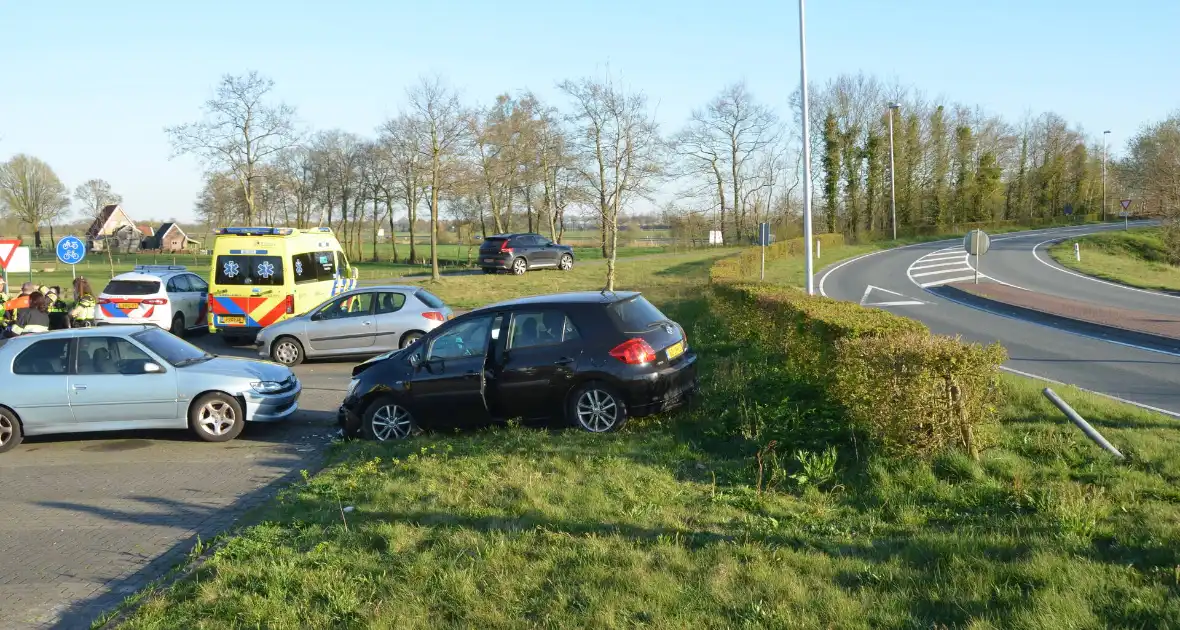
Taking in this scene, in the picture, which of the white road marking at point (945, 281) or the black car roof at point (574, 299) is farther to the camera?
the white road marking at point (945, 281)

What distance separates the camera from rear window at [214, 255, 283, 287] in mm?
17891

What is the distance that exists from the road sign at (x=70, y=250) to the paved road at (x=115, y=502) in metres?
13.8

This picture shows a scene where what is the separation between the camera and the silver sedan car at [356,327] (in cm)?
1606

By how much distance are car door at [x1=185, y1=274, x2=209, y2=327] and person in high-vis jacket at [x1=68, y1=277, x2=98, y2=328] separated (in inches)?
90.9

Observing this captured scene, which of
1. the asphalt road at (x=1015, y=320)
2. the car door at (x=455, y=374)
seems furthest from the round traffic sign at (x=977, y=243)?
the car door at (x=455, y=374)

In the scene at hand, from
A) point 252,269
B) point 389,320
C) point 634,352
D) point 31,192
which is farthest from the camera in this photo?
point 31,192

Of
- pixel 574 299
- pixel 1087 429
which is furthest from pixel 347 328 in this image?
pixel 1087 429

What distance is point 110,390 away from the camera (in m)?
9.96

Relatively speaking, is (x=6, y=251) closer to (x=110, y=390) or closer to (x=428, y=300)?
(x=428, y=300)

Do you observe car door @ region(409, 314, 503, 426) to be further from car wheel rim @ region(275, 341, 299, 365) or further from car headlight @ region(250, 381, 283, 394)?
car wheel rim @ region(275, 341, 299, 365)

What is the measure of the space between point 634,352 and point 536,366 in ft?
3.45

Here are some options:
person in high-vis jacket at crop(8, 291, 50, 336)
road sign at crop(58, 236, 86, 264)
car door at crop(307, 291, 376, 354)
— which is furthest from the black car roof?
road sign at crop(58, 236, 86, 264)

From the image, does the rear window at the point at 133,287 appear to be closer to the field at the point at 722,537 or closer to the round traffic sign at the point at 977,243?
the field at the point at 722,537

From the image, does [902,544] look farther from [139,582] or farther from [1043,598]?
[139,582]
